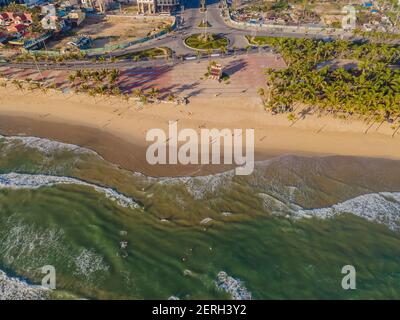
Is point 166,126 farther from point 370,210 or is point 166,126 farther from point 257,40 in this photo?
point 257,40

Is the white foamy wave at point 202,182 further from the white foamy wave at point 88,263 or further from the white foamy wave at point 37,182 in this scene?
the white foamy wave at point 88,263

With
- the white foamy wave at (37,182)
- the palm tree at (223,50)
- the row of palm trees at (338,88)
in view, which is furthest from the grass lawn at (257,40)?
the white foamy wave at (37,182)

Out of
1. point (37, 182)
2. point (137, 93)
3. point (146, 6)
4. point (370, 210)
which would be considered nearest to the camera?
point (370, 210)

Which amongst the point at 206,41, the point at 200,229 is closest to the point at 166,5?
the point at 206,41
